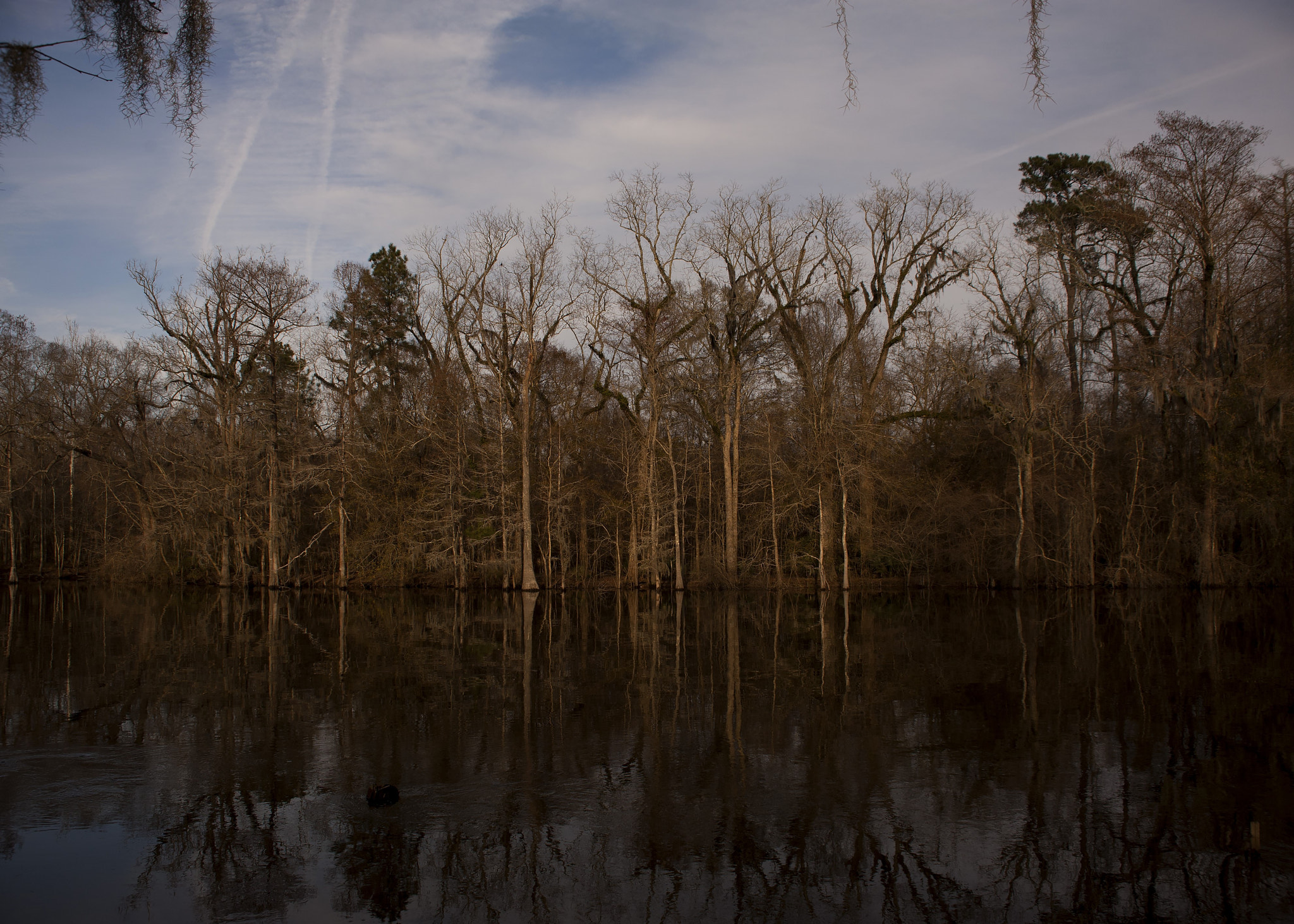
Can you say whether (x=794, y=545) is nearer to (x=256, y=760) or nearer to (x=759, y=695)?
(x=759, y=695)

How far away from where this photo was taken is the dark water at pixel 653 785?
5.30 meters

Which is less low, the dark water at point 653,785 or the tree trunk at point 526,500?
the tree trunk at point 526,500

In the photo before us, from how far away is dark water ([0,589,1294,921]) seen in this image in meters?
5.30

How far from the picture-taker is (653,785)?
725cm

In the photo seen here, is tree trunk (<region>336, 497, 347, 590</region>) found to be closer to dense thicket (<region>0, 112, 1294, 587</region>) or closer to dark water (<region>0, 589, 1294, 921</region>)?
dense thicket (<region>0, 112, 1294, 587</region>)

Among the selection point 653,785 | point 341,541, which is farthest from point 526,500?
point 653,785

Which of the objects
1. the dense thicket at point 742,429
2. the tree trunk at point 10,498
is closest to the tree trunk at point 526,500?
the dense thicket at point 742,429

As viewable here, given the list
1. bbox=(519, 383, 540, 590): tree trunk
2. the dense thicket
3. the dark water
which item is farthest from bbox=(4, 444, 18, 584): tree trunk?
the dark water

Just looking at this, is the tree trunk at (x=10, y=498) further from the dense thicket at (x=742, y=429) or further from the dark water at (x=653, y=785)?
the dark water at (x=653, y=785)

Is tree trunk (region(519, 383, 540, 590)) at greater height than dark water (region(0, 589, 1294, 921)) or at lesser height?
greater

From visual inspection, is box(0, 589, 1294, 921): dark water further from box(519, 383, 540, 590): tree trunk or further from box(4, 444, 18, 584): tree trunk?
box(4, 444, 18, 584): tree trunk

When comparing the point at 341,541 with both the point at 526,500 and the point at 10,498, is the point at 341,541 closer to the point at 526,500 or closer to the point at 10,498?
the point at 526,500

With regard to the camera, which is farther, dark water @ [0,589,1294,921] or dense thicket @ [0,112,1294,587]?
dense thicket @ [0,112,1294,587]

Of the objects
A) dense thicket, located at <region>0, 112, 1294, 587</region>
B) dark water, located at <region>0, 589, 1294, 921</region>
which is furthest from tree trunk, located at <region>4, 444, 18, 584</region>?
dark water, located at <region>0, 589, 1294, 921</region>
